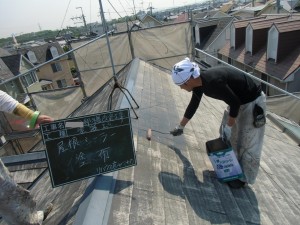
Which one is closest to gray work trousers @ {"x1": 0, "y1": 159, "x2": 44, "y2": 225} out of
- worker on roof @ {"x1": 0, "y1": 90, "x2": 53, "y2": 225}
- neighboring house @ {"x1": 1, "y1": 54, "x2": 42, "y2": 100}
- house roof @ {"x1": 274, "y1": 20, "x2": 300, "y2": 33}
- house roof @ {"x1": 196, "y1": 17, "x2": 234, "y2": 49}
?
worker on roof @ {"x1": 0, "y1": 90, "x2": 53, "y2": 225}

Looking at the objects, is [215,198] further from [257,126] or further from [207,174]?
[257,126]

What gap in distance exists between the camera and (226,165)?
3.60 m

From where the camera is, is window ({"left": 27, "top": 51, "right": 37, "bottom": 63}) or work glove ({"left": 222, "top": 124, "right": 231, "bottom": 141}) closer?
work glove ({"left": 222, "top": 124, "right": 231, "bottom": 141})

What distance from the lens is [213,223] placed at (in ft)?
9.52

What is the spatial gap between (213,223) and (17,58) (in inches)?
1191

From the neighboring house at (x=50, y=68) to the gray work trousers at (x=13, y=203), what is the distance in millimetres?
32808

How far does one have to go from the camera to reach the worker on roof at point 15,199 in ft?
8.54

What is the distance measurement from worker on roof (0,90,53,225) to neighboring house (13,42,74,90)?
106 feet

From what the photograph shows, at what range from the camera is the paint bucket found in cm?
355

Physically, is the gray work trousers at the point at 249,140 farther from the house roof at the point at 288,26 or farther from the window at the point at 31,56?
the window at the point at 31,56

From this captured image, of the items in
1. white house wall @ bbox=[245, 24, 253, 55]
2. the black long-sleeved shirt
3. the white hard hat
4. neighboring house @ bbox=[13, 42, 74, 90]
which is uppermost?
the white hard hat

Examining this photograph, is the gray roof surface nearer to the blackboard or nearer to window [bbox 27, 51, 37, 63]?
the blackboard

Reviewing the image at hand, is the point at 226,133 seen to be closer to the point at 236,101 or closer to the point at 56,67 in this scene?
the point at 236,101

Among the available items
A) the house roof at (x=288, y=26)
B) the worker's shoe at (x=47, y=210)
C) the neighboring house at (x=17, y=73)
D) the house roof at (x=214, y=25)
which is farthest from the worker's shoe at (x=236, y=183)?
the neighboring house at (x=17, y=73)
